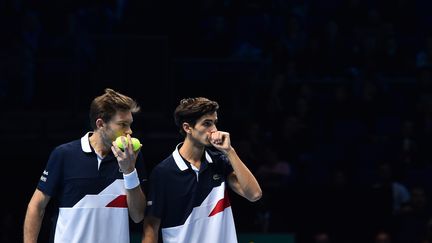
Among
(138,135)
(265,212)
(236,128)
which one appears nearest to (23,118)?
(138,135)

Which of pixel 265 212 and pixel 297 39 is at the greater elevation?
pixel 297 39

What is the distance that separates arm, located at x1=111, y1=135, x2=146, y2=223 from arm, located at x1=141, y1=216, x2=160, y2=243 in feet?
0.23

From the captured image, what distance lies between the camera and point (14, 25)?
1775cm

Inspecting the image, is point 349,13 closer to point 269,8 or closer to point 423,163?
point 269,8

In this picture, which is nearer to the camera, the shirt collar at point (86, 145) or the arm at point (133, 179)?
the arm at point (133, 179)

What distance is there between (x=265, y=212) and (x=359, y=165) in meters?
2.49

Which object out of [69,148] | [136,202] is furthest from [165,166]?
[69,148]

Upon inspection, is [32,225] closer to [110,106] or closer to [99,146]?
[99,146]

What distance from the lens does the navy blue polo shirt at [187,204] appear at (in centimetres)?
836

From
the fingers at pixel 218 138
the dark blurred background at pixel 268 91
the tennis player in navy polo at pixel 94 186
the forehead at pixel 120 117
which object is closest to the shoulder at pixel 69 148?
the tennis player in navy polo at pixel 94 186

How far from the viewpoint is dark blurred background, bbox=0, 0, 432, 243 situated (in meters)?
14.7

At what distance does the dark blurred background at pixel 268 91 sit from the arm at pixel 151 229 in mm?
4739

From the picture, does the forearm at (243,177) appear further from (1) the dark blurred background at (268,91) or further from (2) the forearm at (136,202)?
(1) the dark blurred background at (268,91)

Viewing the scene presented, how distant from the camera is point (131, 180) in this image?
8.10 m
